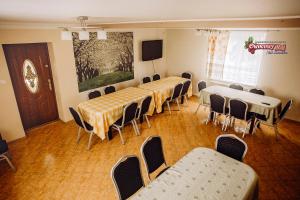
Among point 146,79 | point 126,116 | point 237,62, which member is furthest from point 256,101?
point 146,79

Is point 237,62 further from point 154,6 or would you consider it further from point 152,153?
point 154,6

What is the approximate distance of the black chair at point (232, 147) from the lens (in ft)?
8.71

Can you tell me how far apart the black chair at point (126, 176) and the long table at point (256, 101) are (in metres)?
3.27

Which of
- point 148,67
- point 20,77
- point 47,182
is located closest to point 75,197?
point 47,182

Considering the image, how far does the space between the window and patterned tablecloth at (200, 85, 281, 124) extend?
102 centimetres

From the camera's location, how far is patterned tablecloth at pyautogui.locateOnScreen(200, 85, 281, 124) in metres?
4.23

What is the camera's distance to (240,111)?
14.3ft

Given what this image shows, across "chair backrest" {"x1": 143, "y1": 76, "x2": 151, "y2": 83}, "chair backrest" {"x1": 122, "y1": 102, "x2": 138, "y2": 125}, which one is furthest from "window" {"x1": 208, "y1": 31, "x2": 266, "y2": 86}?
"chair backrest" {"x1": 122, "y1": 102, "x2": 138, "y2": 125}

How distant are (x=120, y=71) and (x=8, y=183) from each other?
4099mm

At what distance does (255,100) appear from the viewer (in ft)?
15.0

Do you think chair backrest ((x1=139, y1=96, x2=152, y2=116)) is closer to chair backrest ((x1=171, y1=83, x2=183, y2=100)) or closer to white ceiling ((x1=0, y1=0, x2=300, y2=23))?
chair backrest ((x1=171, y1=83, x2=183, y2=100))

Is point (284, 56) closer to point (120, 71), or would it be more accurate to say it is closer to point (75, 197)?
point (120, 71)

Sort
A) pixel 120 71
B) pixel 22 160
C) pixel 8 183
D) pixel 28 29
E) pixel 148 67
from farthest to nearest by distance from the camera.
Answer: pixel 148 67 → pixel 120 71 → pixel 28 29 → pixel 22 160 → pixel 8 183

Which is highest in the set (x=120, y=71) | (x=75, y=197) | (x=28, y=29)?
(x=28, y=29)
